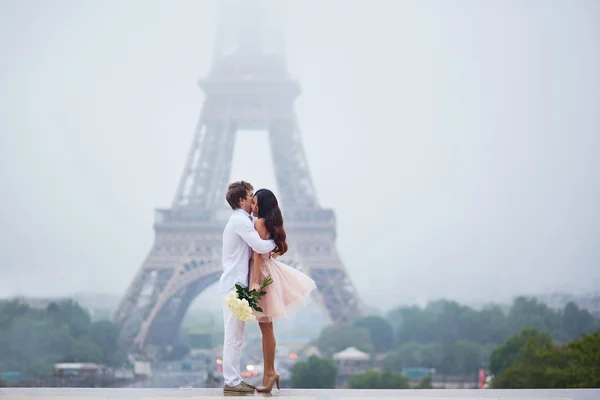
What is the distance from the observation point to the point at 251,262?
4426mm

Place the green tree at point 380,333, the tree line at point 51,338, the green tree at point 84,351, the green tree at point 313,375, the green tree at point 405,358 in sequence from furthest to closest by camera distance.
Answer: the green tree at point 380,333, the green tree at point 405,358, the green tree at point 84,351, the tree line at point 51,338, the green tree at point 313,375

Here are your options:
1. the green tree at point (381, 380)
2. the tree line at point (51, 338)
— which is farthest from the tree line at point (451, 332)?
the tree line at point (51, 338)

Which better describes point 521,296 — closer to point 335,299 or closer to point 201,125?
point 335,299

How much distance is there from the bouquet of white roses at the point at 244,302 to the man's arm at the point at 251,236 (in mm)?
203

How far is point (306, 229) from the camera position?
23.5 meters

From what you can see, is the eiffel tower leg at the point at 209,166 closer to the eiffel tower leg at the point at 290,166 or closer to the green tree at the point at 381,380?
the eiffel tower leg at the point at 290,166

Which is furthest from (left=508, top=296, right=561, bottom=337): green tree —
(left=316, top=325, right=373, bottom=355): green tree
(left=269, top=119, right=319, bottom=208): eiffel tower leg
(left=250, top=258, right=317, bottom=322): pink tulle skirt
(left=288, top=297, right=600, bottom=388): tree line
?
(left=250, top=258, right=317, bottom=322): pink tulle skirt

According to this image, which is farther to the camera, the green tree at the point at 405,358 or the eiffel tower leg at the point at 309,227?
the green tree at the point at 405,358

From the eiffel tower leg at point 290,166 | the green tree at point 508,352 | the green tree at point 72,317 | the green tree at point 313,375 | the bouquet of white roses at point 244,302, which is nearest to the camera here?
the bouquet of white roses at point 244,302

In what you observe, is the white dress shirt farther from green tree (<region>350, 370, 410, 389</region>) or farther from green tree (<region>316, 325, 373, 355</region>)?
green tree (<region>316, 325, 373, 355</region>)

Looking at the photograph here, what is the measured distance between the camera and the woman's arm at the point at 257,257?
4.30 m

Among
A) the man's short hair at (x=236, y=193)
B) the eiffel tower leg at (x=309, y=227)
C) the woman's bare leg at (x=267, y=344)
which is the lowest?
the woman's bare leg at (x=267, y=344)

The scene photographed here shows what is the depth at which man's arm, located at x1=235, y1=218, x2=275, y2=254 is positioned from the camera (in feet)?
13.8

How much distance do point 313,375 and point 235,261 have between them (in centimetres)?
1927
